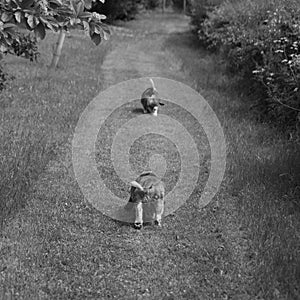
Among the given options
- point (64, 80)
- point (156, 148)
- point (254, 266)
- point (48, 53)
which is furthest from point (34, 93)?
point (254, 266)

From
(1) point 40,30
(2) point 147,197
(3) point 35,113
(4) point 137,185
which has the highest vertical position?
(1) point 40,30

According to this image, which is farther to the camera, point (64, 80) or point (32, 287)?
point (64, 80)

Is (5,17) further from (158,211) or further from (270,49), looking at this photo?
(270,49)

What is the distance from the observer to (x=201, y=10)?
23516 mm

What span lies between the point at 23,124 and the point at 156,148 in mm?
2241

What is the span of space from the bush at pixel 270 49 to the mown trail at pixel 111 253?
2802mm

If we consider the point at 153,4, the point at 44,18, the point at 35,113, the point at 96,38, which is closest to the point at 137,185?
the point at 96,38

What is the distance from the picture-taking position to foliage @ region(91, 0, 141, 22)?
29.8m

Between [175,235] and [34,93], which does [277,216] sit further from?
[34,93]

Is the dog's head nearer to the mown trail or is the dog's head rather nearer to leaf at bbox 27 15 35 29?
the mown trail

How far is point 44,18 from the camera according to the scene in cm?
→ 414

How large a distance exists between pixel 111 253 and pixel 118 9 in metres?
27.3

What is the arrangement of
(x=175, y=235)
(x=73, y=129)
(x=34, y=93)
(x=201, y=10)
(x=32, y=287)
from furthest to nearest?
(x=201, y=10) < (x=34, y=93) < (x=73, y=129) < (x=175, y=235) < (x=32, y=287)

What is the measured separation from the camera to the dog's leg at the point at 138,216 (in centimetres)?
547
